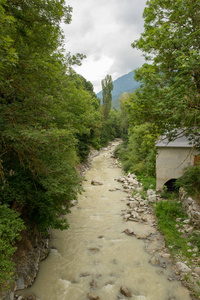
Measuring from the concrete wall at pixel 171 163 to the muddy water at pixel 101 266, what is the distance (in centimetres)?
400

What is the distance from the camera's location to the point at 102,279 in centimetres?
590

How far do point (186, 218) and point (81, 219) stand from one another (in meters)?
5.45

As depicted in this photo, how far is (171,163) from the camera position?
37.8ft

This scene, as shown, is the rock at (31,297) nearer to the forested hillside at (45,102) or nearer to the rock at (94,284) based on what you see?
the forested hillside at (45,102)

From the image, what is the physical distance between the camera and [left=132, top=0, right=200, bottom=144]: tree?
5.15 meters

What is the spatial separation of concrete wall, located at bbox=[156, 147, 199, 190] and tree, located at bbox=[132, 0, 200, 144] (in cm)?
547

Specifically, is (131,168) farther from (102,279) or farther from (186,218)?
(102,279)

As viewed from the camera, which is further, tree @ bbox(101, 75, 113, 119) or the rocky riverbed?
tree @ bbox(101, 75, 113, 119)

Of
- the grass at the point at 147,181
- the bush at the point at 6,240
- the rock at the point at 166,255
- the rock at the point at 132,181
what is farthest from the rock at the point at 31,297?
the rock at the point at 132,181

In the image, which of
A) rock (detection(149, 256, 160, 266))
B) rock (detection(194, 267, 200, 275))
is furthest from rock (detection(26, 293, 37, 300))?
rock (detection(194, 267, 200, 275))

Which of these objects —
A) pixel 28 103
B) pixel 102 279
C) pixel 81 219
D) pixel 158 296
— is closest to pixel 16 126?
pixel 28 103

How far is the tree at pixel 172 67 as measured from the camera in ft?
16.9

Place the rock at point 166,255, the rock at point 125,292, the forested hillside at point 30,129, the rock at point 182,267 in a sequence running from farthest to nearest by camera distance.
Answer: the rock at point 166,255, the rock at point 182,267, the rock at point 125,292, the forested hillside at point 30,129

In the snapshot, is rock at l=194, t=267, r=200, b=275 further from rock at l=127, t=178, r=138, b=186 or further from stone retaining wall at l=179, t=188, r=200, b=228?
rock at l=127, t=178, r=138, b=186
